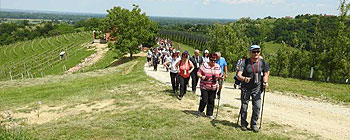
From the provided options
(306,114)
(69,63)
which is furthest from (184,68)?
(69,63)

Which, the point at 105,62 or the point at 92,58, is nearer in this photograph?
the point at 105,62

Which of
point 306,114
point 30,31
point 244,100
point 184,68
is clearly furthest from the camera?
point 30,31

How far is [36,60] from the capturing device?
2270 inches

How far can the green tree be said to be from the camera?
4012 cm

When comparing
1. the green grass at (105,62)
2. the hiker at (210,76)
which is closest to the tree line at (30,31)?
the green grass at (105,62)

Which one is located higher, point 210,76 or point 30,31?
point 210,76

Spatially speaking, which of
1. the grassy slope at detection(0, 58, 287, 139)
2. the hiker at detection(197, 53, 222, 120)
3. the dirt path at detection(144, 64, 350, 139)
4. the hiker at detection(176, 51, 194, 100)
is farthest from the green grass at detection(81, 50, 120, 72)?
the hiker at detection(197, 53, 222, 120)

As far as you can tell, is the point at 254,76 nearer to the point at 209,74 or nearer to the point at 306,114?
the point at 209,74

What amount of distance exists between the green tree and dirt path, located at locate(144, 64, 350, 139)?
2803 cm

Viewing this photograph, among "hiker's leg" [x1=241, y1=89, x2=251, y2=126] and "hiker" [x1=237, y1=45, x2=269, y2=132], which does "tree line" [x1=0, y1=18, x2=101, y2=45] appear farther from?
"hiker" [x1=237, y1=45, x2=269, y2=132]

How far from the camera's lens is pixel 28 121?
10.5m

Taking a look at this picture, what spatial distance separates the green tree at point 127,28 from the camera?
4012cm

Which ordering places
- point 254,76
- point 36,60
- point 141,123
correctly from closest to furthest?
point 254,76 < point 141,123 < point 36,60

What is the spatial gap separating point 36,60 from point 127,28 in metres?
27.0
